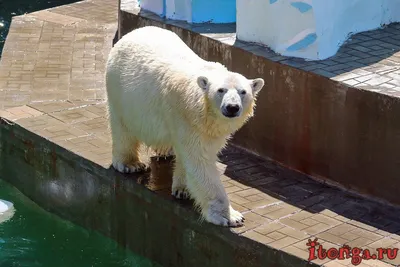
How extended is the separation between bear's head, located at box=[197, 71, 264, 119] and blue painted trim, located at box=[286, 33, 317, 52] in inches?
58.4

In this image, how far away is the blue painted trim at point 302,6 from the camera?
22.8 ft

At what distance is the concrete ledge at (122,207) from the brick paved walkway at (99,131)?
0.33 ft

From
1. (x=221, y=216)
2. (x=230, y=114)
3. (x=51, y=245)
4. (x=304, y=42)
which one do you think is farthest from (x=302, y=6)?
(x=51, y=245)

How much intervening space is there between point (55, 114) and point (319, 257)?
3605 mm

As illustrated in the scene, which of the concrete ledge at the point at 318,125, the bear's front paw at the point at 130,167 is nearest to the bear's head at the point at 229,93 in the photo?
the concrete ledge at the point at 318,125

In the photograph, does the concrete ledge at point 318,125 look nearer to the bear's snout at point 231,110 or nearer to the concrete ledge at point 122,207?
the concrete ledge at point 122,207

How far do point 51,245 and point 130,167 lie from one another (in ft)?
3.62

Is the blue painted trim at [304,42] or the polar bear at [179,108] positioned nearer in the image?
the polar bear at [179,108]

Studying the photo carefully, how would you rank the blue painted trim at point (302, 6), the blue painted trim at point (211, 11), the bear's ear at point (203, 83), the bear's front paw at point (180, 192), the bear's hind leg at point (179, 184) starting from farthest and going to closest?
the blue painted trim at point (211, 11) → the blue painted trim at point (302, 6) → the bear's front paw at point (180, 192) → the bear's hind leg at point (179, 184) → the bear's ear at point (203, 83)

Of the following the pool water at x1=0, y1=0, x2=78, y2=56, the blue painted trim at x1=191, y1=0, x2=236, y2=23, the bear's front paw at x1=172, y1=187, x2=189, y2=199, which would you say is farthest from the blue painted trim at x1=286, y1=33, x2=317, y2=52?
the pool water at x1=0, y1=0, x2=78, y2=56

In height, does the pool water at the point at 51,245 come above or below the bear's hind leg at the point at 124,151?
below

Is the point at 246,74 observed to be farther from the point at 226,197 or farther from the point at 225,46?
the point at 226,197

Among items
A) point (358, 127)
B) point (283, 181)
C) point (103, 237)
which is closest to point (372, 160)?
point (358, 127)

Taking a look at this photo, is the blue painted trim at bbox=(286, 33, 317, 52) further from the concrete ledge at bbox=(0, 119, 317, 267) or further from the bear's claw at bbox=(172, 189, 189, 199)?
the bear's claw at bbox=(172, 189, 189, 199)
